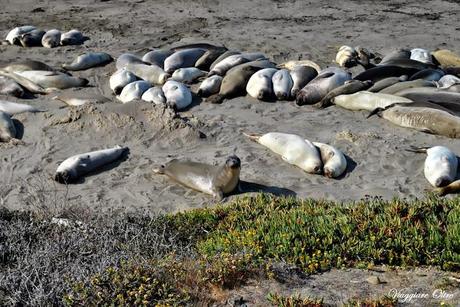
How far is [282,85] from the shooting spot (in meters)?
9.71

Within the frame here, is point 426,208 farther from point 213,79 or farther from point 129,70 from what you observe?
point 129,70

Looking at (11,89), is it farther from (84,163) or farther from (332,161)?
(332,161)

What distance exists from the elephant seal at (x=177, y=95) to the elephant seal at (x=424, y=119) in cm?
255

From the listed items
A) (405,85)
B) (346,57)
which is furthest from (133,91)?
(405,85)

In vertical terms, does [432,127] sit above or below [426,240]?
below

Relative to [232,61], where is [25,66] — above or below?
below

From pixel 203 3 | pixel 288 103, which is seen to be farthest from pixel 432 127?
pixel 203 3

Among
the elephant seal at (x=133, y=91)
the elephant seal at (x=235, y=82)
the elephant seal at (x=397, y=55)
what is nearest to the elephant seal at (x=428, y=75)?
the elephant seal at (x=397, y=55)

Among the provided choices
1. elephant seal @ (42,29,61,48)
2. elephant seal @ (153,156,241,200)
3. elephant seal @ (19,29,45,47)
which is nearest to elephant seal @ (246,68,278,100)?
elephant seal @ (153,156,241,200)

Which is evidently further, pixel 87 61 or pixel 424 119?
pixel 87 61

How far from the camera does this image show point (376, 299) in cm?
418

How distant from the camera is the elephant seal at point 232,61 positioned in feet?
34.4

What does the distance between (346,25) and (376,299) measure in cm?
1023

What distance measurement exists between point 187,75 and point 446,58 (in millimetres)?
4118
